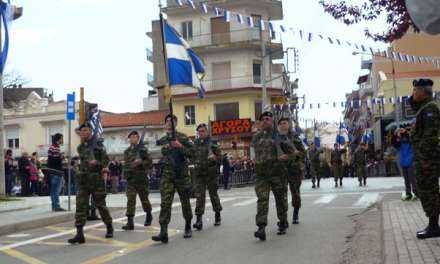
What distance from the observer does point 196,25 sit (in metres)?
51.6

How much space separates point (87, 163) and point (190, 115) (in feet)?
135

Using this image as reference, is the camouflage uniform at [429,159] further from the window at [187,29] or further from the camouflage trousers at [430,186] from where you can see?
the window at [187,29]

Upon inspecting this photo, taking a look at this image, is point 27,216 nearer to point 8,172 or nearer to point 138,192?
point 138,192

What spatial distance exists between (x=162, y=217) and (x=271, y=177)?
69.3 inches

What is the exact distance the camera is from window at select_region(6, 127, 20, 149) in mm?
58406

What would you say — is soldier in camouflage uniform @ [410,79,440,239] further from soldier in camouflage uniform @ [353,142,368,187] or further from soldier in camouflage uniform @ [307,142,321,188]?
soldier in camouflage uniform @ [307,142,321,188]

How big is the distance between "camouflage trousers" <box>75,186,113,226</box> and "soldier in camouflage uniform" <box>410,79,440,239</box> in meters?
4.99

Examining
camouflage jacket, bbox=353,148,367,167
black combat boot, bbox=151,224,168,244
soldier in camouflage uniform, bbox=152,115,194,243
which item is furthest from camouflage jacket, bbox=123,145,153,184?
camouflage jacket, bbox=353,148,367,167

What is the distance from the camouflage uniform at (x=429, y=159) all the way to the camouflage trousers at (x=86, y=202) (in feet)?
16.5

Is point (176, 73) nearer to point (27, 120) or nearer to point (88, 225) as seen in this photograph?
point (88, 225)

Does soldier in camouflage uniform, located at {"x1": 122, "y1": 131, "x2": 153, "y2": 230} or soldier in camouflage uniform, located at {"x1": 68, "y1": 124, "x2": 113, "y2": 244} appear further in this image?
soldier in camouflage uniform, located at {"x1": 122, "y1": 131, "x2": 153, "y2": 230}

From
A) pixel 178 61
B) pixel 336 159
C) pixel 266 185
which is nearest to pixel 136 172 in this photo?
pixel 178 61

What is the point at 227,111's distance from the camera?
50.5 metres

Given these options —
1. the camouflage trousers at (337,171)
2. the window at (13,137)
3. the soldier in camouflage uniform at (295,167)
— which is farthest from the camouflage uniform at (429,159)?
the window at (13,137)
